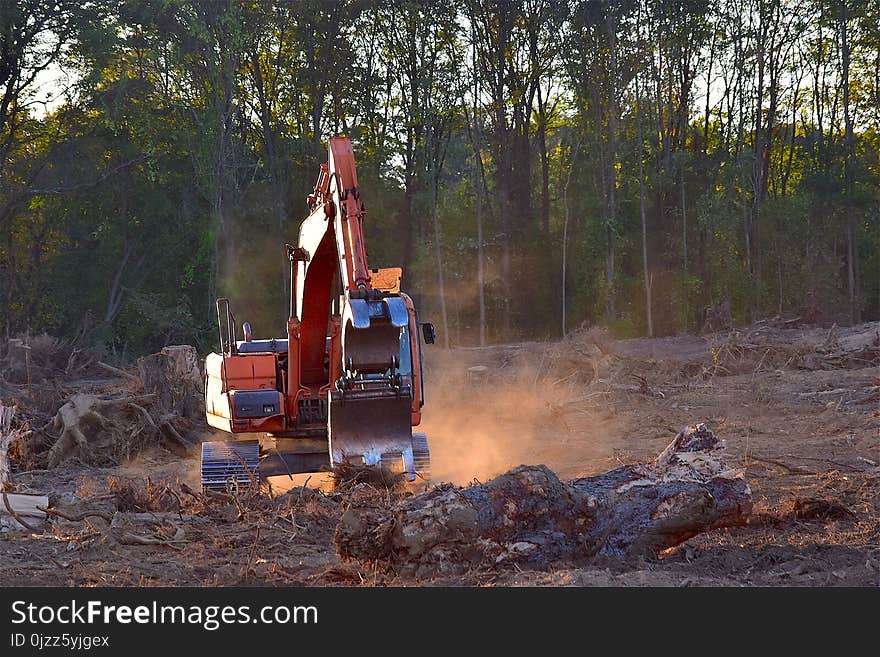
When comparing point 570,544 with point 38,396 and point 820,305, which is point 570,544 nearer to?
point 38,396

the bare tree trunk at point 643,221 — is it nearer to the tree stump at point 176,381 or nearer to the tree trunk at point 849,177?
the tree trunk at point 849,177

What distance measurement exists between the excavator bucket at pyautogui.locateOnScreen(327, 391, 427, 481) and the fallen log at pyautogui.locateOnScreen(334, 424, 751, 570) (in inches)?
95.2

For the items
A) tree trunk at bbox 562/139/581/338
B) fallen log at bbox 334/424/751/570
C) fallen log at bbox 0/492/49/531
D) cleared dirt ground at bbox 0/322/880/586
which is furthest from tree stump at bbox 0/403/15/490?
tree trunk at bbox 562/139/581/338

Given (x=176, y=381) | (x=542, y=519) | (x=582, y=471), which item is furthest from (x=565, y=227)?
(x=542, y=519)

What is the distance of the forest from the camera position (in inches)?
1200

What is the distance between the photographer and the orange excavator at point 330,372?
8.94 metres

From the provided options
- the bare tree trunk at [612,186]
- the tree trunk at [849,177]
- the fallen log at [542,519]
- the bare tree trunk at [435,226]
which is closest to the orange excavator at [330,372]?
the fallen log at [542,519]

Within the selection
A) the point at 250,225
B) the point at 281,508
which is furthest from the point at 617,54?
the point at 281,508

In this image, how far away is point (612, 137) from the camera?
115ft

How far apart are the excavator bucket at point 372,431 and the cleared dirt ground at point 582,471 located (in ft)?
1.22

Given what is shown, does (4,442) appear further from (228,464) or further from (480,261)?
(480,261)

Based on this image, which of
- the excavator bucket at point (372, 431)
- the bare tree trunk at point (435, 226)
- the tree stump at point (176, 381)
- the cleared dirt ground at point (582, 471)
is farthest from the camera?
the bare tree trunk at point (435, 226)

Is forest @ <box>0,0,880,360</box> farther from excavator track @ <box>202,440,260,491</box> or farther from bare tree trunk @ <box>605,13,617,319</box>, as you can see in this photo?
excavator track @ <box>202,440,260,491</box>
